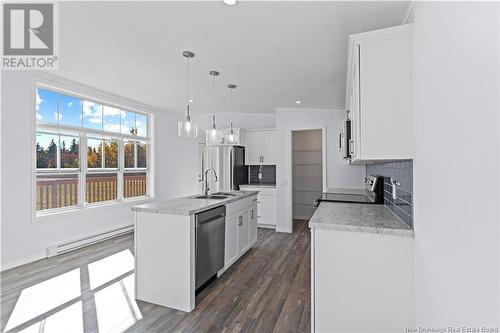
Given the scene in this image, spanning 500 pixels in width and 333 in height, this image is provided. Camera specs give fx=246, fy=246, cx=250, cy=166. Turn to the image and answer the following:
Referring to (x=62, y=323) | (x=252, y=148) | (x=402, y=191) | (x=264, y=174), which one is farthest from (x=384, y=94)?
(x=264, y=174)

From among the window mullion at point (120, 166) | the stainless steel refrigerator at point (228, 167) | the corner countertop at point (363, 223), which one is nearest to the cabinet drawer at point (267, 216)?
the stainless steel refrigerator at point (228, 167)

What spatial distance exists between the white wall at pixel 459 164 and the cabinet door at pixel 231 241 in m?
2.09

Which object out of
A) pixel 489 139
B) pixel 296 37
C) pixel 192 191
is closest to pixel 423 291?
pixel 489 139

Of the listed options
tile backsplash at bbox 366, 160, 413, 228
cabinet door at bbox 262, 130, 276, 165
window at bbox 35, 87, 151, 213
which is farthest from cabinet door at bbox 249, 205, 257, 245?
window at bbox 35, 87, 151, 213

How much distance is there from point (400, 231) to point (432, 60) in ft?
3.37

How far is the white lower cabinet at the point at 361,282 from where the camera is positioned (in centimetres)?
160

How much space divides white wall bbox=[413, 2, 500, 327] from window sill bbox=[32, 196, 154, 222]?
4.42 meters

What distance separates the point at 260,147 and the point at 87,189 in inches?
143

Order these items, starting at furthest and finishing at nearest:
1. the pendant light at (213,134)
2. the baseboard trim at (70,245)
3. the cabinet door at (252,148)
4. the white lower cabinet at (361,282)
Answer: the cabinet door at (252,148) → the pendant light at (213,134) → the baseboard trim at (70,245) → the white lower cabinet at (361,282)

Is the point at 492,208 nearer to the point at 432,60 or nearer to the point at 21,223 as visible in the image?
the point at 432,60

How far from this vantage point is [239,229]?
11.3ft

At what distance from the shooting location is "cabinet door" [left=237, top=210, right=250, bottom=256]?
3.44 meters

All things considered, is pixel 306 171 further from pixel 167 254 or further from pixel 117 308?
pixel 117 308

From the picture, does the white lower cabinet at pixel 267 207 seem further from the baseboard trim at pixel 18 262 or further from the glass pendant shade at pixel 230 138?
the baseboard trim at pixel 18 262
